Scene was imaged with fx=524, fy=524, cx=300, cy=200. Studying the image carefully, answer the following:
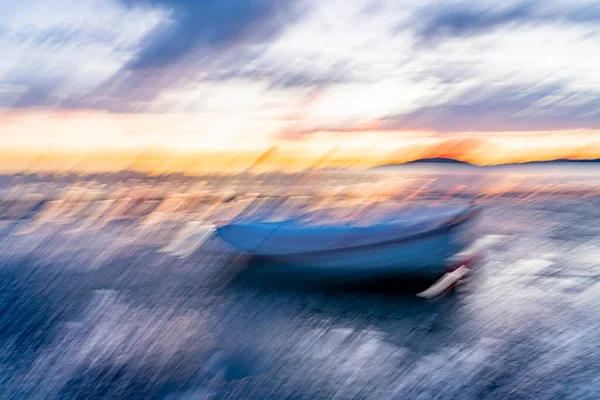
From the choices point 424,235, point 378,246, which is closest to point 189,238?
point 378,246

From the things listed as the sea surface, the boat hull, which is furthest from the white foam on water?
the boat hull

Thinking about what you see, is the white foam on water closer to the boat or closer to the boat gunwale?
the boat

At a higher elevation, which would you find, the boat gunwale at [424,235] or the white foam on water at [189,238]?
the boat gunwale at [424,235]

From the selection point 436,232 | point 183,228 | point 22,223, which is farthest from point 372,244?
point 22,223

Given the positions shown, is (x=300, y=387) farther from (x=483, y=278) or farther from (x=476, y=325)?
(x=483, y=278)

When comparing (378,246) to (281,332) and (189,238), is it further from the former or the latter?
(189,238)

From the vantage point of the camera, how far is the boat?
1219cm

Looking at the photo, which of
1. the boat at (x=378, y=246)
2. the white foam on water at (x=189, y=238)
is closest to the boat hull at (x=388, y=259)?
the boat at (x=378, y=246)

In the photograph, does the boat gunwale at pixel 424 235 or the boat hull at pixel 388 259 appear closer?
the boat gunwale at pixel 424 235

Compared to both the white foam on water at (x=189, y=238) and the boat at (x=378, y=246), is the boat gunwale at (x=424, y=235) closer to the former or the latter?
the boat at (x=378, y=246)

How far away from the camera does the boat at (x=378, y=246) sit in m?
12.2

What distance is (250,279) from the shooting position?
14305mm

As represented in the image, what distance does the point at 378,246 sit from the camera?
12164 mm

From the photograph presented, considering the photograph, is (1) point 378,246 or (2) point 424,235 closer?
(2) point 424,235
